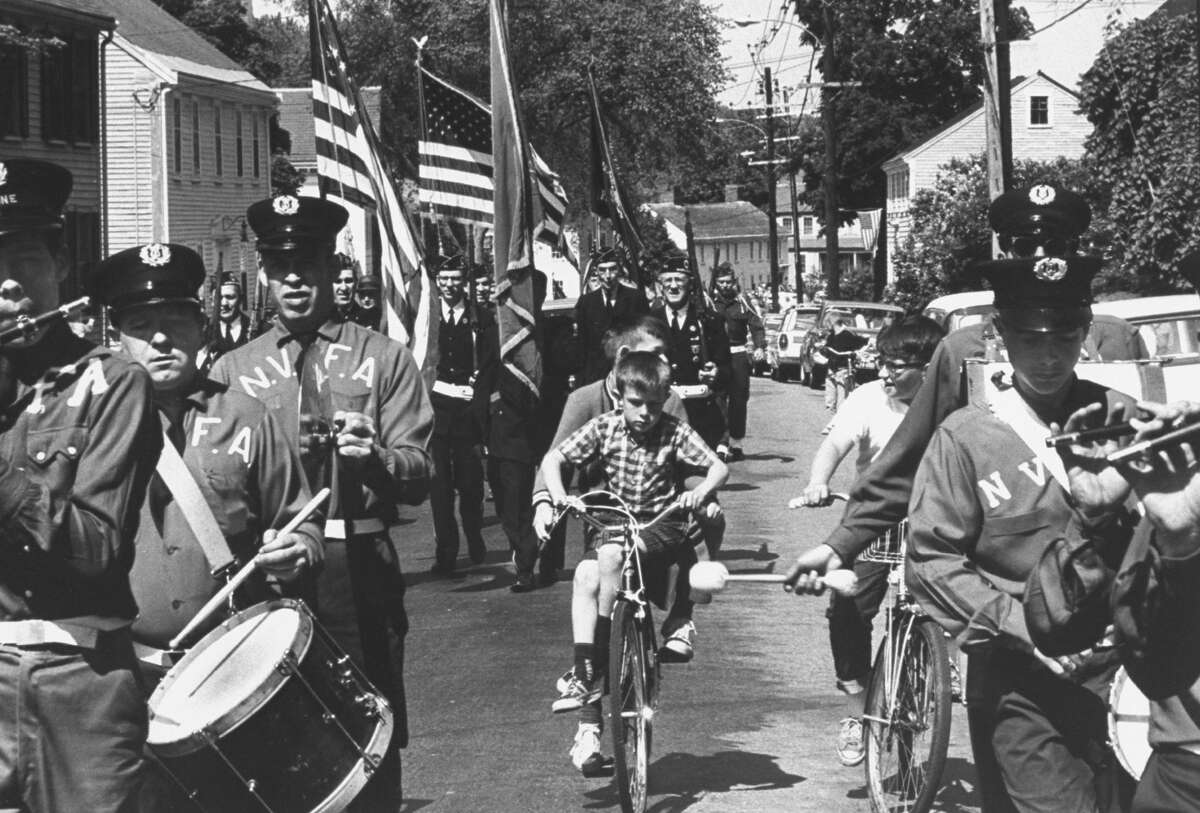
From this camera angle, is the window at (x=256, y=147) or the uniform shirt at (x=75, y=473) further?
the window at (x=256, y=147)

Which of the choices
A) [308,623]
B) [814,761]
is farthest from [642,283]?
[308,623]

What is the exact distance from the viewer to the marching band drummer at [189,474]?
17.5 feet

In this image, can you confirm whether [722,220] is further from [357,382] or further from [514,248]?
[357,382]

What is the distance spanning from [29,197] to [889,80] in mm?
87448

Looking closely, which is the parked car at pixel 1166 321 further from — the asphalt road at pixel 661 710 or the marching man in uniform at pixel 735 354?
the marching man in uniform at pixel 735 354

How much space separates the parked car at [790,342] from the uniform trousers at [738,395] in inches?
944

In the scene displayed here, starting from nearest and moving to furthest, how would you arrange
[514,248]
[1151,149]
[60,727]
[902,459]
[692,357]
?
[60,727] → [902,459] → [514,248] → [692,357] → [1151,149]

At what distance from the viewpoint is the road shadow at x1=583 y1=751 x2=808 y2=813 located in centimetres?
790

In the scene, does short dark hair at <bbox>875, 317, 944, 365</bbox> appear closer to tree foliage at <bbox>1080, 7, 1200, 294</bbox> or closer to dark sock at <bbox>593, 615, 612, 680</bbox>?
dark sock at <bbox>593, 615, 612, 680</bbox>

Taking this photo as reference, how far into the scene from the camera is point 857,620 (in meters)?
8.22

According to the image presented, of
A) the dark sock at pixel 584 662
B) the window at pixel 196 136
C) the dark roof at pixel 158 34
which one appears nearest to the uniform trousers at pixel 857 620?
the dark sock at pixel 584 662

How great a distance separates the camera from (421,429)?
6387 mm

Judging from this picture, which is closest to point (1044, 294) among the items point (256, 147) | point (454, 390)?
point (454, 390)

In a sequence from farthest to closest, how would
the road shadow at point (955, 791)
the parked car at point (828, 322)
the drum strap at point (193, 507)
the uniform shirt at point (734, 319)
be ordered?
the parked car at point (828, 322), the uniform shirt at point (734, 319), the road shadow at point (955, 791), the drum strap at point (193, 507)
